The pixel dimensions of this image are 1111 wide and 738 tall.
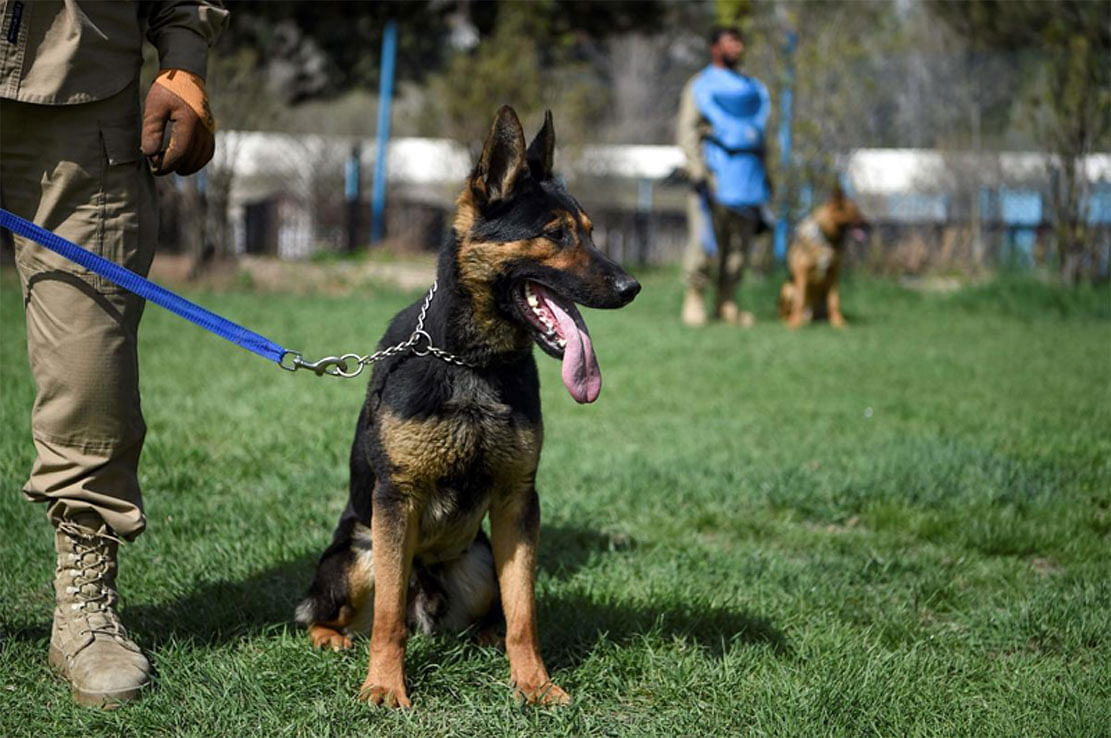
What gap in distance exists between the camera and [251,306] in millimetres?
11516

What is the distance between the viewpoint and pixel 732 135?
10.4 meters

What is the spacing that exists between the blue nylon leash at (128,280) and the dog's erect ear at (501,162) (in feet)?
2.35

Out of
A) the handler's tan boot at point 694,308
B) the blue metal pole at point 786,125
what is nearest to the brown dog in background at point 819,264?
the handler's tan boot at point 694,308

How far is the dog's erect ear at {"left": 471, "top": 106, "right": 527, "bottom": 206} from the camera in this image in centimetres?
269

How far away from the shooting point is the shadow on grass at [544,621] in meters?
3.21

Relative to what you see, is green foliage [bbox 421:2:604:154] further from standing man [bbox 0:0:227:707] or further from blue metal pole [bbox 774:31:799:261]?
standing man [bbox 0:0:227:707]

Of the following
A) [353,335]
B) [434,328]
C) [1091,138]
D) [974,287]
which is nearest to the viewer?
[434,328]

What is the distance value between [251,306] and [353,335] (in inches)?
96.2

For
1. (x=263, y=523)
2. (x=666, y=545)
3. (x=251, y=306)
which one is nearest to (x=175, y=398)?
(x=263, y=523)

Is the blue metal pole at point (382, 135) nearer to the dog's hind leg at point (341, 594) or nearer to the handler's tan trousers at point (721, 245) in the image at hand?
the handler's tan trousers at point (721, 245)

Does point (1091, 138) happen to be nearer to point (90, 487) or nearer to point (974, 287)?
point (974, 287)

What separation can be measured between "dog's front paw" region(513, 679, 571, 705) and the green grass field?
4cm

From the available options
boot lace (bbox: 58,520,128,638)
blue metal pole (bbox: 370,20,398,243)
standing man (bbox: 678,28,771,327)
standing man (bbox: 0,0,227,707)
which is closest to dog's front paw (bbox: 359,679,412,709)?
standing man (bbox: 0,0,227,707)

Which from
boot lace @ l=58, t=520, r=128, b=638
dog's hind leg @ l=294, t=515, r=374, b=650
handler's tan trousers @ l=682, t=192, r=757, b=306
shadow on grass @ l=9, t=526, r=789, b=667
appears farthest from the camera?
handler's tan trousers @ l=682, t=192, r=757, b=306
